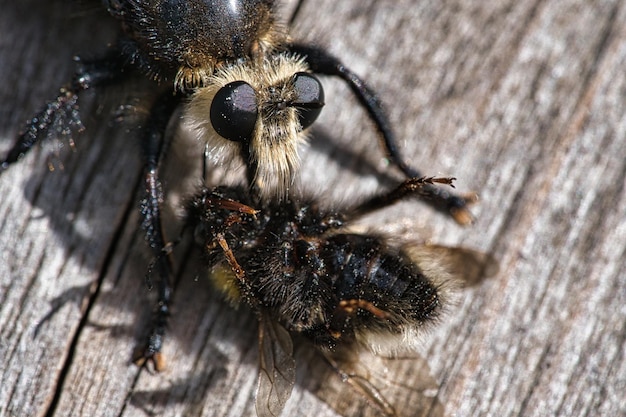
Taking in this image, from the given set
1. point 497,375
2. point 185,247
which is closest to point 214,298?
point 185,247

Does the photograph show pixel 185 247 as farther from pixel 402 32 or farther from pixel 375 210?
pixel 402 32

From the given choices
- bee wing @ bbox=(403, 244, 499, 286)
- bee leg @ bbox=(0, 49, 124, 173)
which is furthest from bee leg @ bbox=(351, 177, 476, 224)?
bee leg @ bbox=(0, 49, 124, 173)

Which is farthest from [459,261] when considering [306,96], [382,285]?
[306,96]

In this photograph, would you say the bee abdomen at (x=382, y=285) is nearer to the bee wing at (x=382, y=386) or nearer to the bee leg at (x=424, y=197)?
the bee wing at (x=382, y=386)

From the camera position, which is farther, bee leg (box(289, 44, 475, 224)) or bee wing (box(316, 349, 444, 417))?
bee leg (box(289, 44, 475, 224))

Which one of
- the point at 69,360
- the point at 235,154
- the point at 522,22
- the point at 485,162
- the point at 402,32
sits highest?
the point at 522,22

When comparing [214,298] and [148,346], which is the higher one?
[214,298]

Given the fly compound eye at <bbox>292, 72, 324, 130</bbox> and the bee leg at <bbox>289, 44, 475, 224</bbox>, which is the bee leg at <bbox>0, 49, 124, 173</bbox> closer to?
the bee leg at <bbox>289, 44, 475, 224</bbox>
